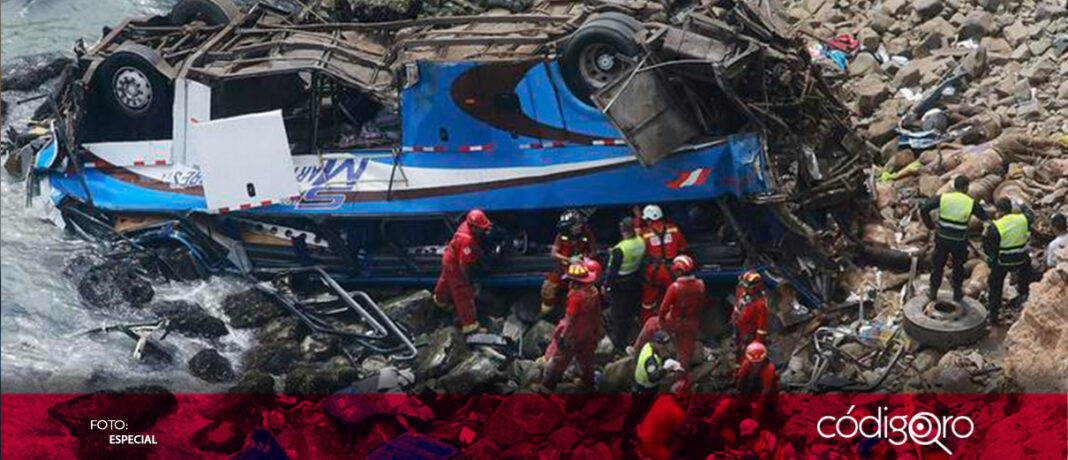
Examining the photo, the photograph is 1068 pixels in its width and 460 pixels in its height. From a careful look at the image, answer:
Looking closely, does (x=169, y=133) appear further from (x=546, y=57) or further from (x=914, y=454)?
(x=914, y=454)

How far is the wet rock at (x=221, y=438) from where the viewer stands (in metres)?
10.2

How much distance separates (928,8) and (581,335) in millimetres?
6736

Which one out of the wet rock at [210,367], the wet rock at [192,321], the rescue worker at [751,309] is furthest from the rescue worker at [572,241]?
the wet rock at [192,321]

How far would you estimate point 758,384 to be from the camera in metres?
10.3

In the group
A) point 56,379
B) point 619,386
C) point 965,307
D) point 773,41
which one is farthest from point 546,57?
point 56,379

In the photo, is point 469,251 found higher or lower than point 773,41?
lower

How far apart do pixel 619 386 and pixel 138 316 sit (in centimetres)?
401

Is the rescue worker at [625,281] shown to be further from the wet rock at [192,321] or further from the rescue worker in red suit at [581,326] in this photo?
the wet rock at [192,321]

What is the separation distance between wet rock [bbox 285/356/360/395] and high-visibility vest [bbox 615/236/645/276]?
218 centimetres

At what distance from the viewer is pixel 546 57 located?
11641 millimetres

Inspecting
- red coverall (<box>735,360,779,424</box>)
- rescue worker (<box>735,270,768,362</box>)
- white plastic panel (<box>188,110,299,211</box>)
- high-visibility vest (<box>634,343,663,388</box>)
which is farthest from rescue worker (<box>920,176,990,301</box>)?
white plastic panel (<box>188,110,299,211</box>)

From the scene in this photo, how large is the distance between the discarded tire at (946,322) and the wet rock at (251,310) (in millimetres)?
4929

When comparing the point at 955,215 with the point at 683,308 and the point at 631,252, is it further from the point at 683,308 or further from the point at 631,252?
the point at 631,252

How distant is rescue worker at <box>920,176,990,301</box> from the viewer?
431 inches
